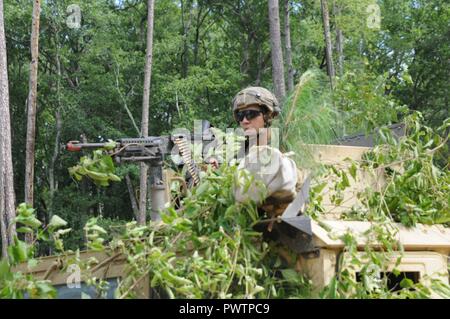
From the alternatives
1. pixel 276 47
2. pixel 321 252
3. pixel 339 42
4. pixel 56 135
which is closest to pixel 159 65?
pixel 56 135

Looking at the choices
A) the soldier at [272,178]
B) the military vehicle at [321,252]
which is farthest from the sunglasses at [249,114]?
the soldier at [272,178]

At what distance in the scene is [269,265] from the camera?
308cm

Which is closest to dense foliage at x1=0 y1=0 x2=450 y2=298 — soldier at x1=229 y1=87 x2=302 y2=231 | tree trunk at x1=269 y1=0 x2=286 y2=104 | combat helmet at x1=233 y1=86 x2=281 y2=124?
tree trunk at x1=269 y1=0 x2=286 y2=104

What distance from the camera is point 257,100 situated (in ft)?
13.8

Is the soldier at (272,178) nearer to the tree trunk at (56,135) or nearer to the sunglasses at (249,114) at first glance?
the sunglasses at (249,114)

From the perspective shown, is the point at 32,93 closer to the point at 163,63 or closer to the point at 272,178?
the point at 163,63

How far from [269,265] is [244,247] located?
170 millimetres

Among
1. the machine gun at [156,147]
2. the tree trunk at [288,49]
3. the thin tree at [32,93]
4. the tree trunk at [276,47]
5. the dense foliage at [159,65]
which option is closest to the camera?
the machine gun at [156,147]

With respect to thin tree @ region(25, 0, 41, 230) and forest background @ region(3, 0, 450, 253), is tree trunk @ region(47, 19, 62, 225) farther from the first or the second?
thin tree @ region(25, 0, 41, 230)

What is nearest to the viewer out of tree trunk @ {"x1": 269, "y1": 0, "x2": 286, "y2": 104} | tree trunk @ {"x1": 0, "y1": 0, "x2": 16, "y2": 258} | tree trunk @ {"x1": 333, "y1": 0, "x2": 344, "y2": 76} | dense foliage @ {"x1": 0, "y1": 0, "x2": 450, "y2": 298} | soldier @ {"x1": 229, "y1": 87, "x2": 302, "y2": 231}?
soldier @ {"x1": 229, "y1": 87, "x2": 302, "y2": 231}

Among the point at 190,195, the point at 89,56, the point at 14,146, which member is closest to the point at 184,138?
the point at 190,195

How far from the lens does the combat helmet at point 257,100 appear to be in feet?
13.9

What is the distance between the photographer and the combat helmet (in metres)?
4.23

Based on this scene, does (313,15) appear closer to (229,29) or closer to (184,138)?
(229,29)
